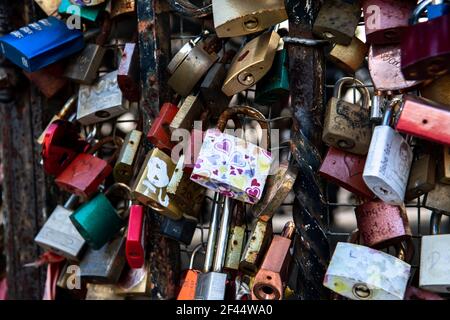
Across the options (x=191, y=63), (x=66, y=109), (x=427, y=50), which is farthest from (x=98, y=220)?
(x=427, y=50)

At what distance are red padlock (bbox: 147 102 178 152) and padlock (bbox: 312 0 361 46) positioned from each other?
39cm

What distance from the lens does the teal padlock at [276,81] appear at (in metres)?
1.60

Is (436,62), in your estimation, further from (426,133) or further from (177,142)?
(177,142)

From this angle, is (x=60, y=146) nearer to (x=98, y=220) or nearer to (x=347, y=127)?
(x=98, y=220)

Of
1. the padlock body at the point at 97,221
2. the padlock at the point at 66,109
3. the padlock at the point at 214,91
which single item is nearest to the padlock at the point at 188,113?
the padlock at the point at 214,91

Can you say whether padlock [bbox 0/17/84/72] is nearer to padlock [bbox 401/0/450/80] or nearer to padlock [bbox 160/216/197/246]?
padlock [bbox 160/216/197/246]

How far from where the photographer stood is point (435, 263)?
1438 millimetres

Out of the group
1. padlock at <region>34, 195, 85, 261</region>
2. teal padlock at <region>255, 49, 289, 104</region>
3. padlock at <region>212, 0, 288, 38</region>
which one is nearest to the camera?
padlock at <region>212, 0, 288, 38</region>

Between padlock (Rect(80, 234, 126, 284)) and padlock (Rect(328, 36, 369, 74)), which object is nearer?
padlock (Rect(328, 36, 369, 74))

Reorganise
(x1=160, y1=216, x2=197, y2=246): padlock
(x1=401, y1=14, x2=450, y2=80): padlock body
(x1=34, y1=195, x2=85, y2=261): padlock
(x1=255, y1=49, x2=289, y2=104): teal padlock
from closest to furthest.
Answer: (x1=401, y1=14, x2=450, y2=80): padlock body → (x1=255, y1=49, x2=289, y2=104): teal padlock → (x1=160, y1=216, x2=197, y2=246): padlock → (x1=34, y1=195, x2=85, y2=261): padlock

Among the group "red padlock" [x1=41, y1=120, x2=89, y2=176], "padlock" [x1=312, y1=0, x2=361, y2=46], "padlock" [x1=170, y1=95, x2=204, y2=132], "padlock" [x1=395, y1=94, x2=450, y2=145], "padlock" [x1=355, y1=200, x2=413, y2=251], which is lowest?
"red padlock" [x1=41, y1=120, x2=89, y2=176]

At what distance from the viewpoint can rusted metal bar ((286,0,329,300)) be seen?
5.22 ft

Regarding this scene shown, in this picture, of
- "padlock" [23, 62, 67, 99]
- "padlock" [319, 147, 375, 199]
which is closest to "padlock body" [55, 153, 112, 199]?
"padlock" [23, 62, 67, 99]

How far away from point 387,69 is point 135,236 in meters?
0.66
